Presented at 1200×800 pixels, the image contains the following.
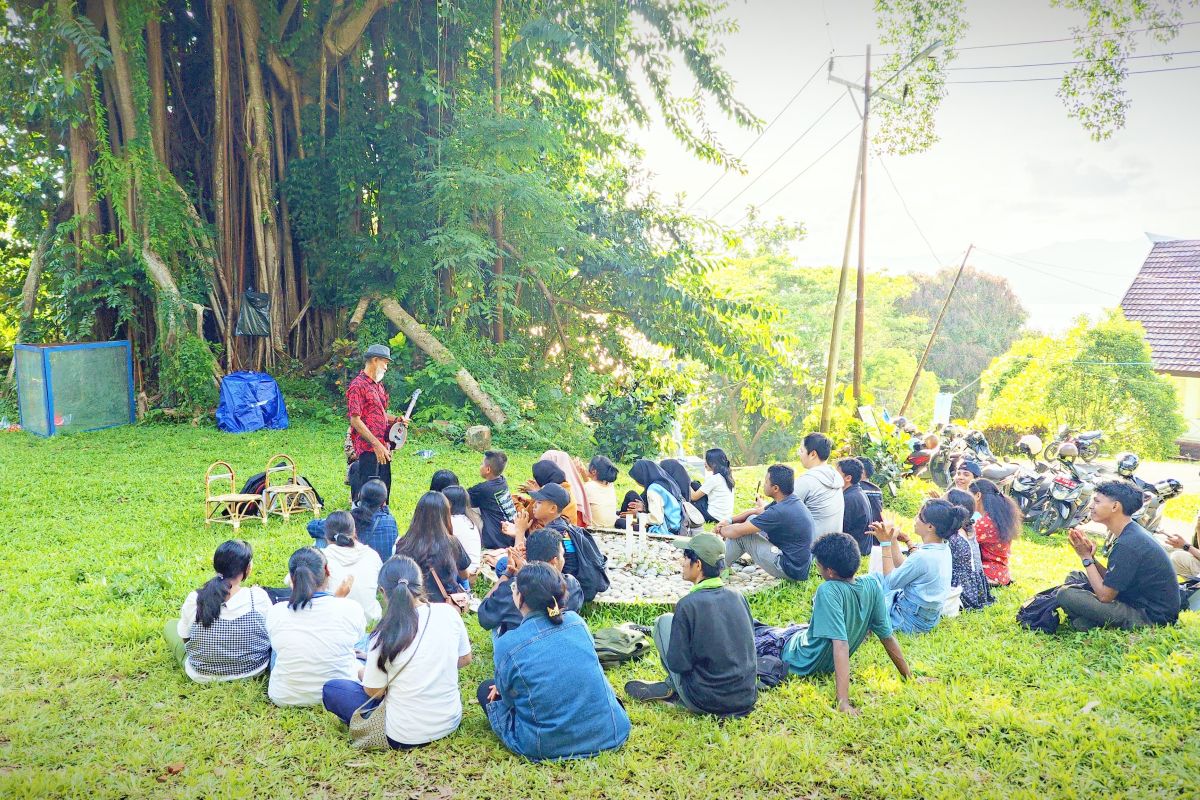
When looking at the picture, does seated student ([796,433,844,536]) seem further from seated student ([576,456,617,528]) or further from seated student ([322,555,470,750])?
seated student ([322,555,470,750])

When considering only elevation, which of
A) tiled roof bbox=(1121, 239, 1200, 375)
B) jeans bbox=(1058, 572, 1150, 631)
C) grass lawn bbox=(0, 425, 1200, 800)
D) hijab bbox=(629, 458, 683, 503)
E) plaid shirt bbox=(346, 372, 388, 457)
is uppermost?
tiled roof bbox=(1121, 239, 1200, 375)

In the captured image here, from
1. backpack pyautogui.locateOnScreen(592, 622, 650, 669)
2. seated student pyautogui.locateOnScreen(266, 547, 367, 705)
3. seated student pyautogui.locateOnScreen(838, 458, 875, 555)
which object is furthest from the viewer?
seated student pyautogui.locateOnScreen(838, 458, 875, 555)

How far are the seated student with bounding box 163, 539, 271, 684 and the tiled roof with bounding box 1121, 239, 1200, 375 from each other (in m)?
16.5

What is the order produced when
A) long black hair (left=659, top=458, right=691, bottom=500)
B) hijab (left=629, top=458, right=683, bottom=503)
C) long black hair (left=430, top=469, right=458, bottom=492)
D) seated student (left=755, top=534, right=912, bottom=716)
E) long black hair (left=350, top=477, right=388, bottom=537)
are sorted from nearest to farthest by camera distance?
seated student (left=755, top=534, right=912, bottom=716) < long black hair (left=350, top=477, right=388, bottom=537) < long black hair (left=430, top=469, right=458, bottom=492) < hijab (left=629, top=458, right=683, bottom=503) < long black hair (left=659, top=458, right=691, bottom=500)

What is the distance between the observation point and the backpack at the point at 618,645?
16.9 feet

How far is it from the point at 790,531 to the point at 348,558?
11.1ft

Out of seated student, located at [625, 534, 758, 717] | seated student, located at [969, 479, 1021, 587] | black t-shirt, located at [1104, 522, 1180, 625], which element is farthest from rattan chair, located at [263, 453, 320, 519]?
black t-shirt, located at [1104, 522, 1180, 625]

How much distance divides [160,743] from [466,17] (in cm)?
1365

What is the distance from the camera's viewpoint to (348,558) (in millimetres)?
5234

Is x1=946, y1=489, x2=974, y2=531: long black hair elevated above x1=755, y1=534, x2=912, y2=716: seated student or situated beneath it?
elevated above

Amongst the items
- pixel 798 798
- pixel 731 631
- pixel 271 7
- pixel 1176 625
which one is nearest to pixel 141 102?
pixel 271 7

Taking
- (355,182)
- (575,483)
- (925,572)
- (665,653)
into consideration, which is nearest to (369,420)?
(575,483)

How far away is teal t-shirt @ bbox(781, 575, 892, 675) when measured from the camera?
4.52 metres

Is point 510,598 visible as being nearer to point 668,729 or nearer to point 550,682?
point 550,682
